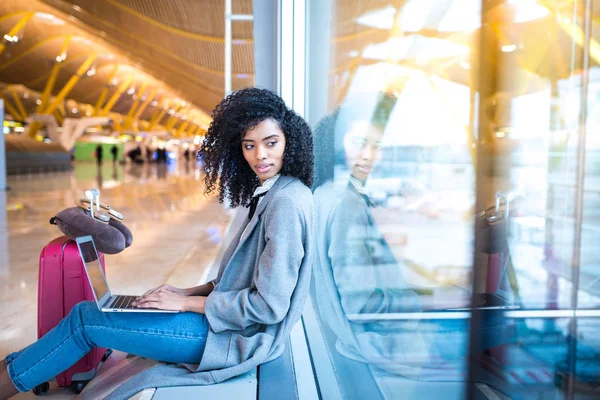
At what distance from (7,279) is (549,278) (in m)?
5.38

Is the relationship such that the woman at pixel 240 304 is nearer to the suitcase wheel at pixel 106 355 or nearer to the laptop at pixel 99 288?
the laptop at pixel 99 288

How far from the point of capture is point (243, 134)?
2053 mm

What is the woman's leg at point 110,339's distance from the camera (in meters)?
1.97

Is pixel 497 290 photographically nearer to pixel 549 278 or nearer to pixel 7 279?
pixel 549 278

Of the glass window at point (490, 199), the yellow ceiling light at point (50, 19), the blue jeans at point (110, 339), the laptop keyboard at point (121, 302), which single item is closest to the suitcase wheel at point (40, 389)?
the blue jeans at point (110, 339)

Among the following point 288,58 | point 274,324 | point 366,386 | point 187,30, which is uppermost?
point 187,30

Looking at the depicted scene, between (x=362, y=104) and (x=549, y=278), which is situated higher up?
(x=362, y=104)

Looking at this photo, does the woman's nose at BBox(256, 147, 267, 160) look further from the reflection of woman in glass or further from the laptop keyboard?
the laptop keyboard

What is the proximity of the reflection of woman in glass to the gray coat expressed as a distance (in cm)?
25

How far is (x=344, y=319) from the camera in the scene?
2.28 metres

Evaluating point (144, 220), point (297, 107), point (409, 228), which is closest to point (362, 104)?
point (409, 228)

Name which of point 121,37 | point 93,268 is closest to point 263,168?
point 93,268

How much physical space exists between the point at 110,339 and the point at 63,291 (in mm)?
835

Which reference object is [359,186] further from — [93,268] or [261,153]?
[93,268]
